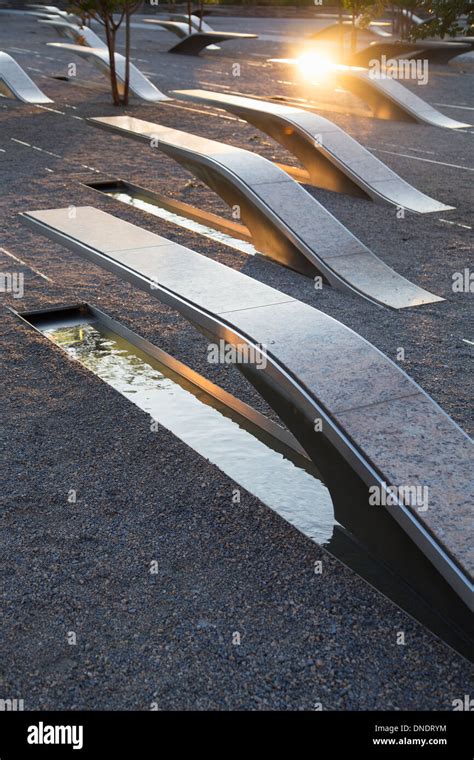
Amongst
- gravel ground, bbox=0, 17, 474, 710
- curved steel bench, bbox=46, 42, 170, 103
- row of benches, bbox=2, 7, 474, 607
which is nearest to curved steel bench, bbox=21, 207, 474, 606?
row of benches, bbox=2, 7, 474, 607

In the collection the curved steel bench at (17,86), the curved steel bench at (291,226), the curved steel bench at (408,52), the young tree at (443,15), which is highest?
the young tree at (443,15)

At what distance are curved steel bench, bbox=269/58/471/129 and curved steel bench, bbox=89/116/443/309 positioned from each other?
7.50 meters

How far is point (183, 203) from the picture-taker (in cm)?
1179

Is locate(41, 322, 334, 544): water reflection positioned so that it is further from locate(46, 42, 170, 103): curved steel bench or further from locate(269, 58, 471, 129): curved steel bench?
locate(46, 42, 170, 103): curved steel bench

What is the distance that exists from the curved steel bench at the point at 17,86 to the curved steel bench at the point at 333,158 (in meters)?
6.67

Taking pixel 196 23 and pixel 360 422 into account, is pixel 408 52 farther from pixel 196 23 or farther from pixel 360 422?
pixel 360 422

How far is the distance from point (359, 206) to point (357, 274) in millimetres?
3348

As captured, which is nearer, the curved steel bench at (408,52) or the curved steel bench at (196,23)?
the curved steel bench at (408,52)

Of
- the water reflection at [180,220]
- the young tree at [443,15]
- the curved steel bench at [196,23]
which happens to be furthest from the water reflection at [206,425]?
the curved steel bench at [196,23]

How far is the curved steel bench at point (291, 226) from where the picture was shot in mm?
8688

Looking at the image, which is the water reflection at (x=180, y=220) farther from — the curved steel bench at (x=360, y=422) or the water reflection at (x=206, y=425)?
the curved steel bench at (x=360, y=422)

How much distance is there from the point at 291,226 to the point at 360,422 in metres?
A: 5.06
